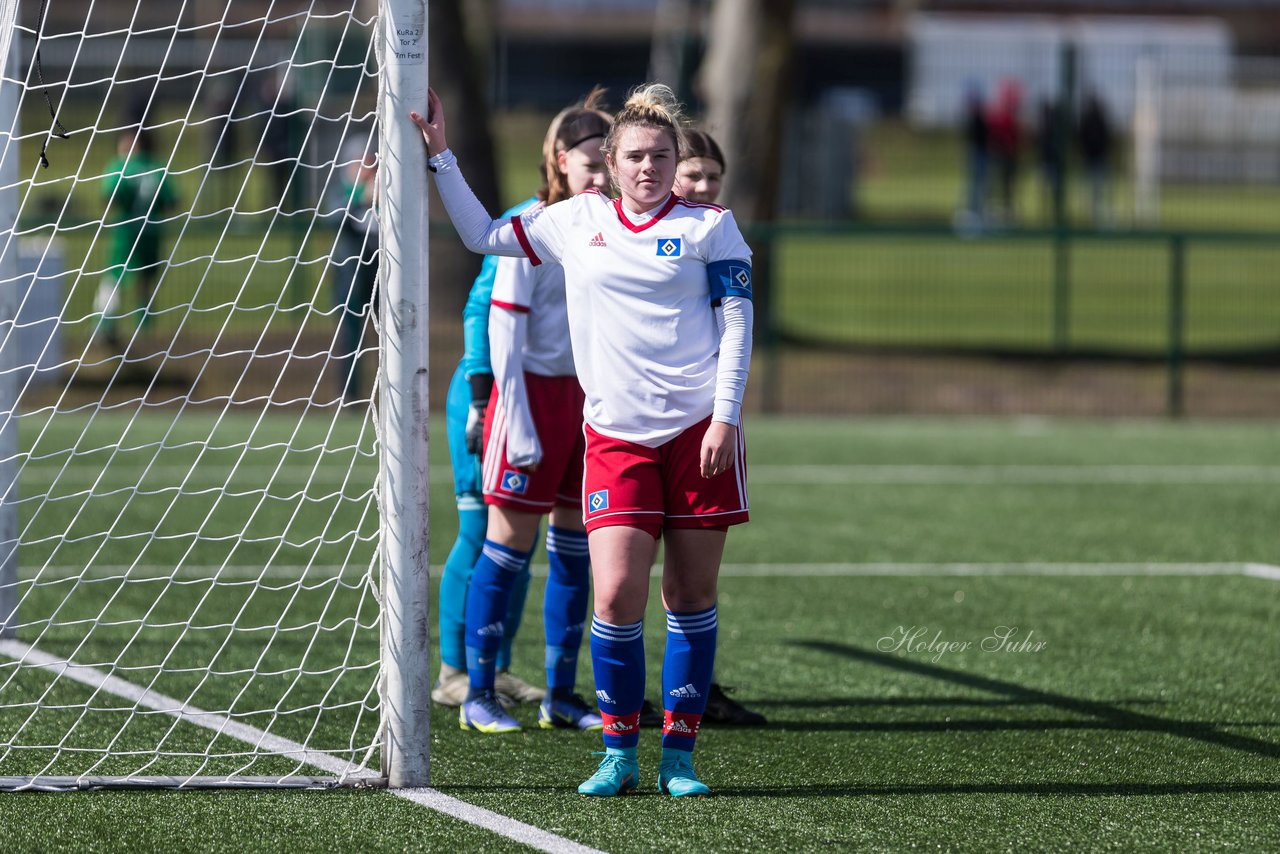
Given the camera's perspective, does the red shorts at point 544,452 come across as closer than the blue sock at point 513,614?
Yes

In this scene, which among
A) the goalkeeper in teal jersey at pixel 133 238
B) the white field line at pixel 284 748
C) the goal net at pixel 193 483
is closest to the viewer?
the white field line at pixel 284 748

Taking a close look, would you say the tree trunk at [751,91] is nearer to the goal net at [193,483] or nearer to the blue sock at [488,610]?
the goal net at [193,483]

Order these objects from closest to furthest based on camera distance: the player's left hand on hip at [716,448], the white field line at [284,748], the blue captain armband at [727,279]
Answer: the white field line at [284,748] → the player's left hand on hip at [716,448] → the blue captain armband at [727,279]

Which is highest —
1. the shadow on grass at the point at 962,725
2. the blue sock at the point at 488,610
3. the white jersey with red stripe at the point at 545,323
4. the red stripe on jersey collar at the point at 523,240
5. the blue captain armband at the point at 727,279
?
the red stripe on jersey collar at the point at 523,240

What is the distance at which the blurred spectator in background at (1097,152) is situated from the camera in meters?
20.3

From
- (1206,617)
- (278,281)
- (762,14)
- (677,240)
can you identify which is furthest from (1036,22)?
(677,240)

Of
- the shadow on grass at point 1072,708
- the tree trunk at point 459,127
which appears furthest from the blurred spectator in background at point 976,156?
the shadow on grass at point 1072,708

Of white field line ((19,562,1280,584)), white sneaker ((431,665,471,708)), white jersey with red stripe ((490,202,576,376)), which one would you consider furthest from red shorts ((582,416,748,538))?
white field line ((19,562,1280,584))

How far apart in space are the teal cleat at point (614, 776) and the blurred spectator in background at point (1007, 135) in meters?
18.6

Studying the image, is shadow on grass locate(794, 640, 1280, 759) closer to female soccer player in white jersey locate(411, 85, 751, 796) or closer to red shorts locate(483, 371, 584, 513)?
female soccer player in white jersey locate(411, 85, 751, 796)

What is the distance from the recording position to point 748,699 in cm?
583

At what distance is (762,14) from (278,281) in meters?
5.52

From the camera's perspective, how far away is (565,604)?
17.8ft

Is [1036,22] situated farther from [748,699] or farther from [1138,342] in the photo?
[748,699]
